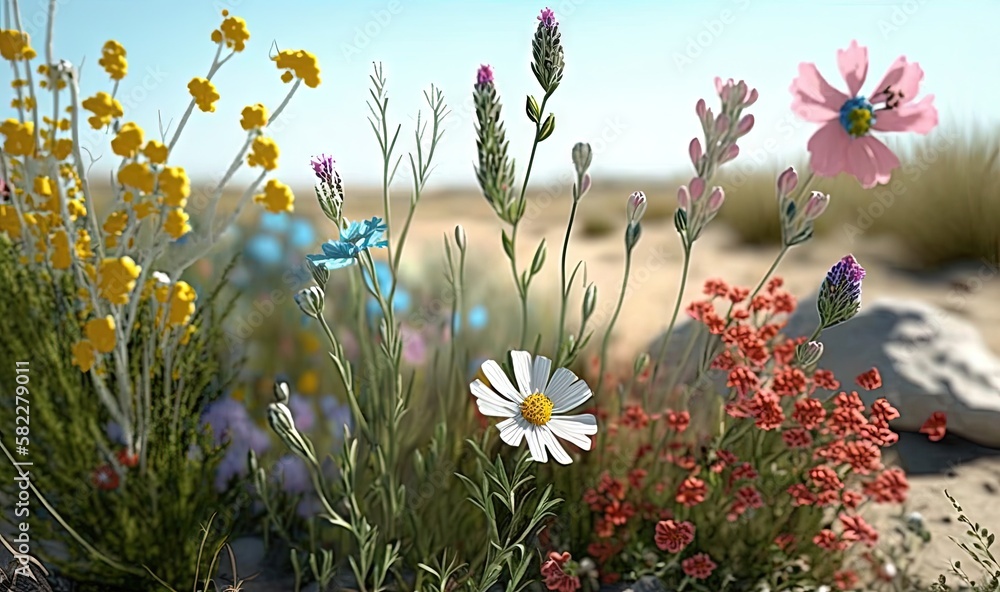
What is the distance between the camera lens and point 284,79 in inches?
79.2

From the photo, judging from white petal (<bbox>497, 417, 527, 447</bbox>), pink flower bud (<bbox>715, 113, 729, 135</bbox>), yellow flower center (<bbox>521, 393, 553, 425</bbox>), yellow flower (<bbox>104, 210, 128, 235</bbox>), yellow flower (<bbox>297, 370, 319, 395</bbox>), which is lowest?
yellow flower (<bbox>297, 370, 319, 395</bbox>)

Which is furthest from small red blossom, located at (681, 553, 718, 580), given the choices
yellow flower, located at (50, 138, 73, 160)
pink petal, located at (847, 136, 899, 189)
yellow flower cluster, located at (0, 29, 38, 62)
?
yellow flower cluster, located at (0, 29, 38, 62)

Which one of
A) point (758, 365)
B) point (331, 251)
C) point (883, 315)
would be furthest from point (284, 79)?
point (883, 315)

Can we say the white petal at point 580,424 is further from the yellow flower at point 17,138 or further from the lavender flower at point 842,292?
the yellow flower at point 17,138

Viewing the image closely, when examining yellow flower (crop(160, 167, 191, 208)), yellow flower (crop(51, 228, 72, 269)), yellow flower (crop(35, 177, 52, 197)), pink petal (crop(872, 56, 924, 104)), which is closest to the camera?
pink petal (crop(872, 56, 924, 104))

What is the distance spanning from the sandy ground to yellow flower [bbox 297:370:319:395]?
0.92 m

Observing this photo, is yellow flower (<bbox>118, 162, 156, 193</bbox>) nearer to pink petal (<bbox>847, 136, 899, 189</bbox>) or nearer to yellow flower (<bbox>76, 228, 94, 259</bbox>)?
yellow flower (<bbox>76, 228, 94, 259</bbox>)

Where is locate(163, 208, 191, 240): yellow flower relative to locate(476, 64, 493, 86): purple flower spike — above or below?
below

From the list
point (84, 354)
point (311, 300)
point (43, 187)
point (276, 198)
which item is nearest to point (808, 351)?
point (311, 300)

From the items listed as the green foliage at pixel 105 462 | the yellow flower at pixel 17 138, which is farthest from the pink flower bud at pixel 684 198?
the yellow flower at pixel 17 138

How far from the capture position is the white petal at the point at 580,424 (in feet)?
5.15

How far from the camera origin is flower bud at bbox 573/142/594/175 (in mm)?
1708

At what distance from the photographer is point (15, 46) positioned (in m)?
2.15

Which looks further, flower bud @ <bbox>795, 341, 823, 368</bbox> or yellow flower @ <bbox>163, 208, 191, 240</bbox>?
yellow flower @ <bbox>163, 208, 191, 240</bbox>
